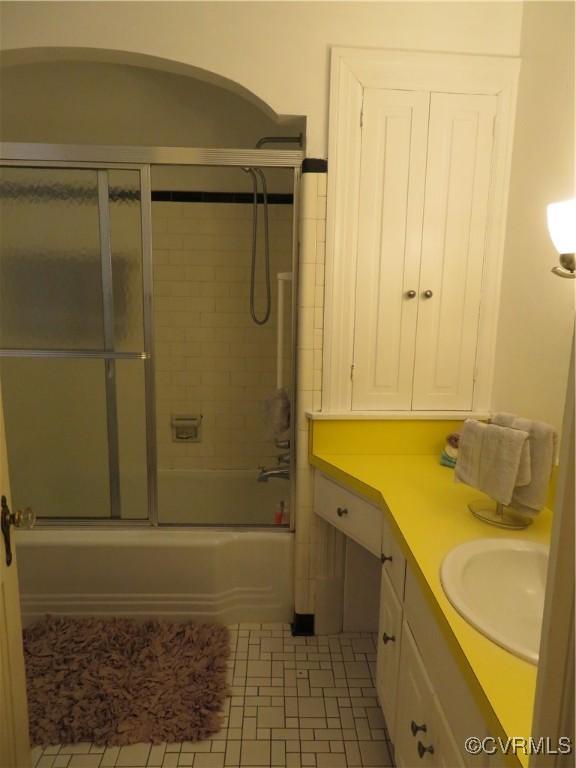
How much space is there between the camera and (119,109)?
2.45m

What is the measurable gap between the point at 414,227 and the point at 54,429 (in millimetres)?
2126

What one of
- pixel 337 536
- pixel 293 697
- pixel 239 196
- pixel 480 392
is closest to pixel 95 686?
pixel 293 697

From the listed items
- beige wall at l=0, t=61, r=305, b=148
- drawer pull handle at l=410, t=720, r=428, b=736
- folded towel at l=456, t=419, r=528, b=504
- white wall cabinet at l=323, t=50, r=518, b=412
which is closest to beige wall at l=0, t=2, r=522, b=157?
white wall cabinet at l=323, t=50, r=518, b=412

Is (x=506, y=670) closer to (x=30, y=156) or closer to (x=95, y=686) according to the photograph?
(x=95, y=686)

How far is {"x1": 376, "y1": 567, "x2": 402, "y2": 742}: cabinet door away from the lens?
1.24 metres

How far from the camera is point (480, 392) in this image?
181cm

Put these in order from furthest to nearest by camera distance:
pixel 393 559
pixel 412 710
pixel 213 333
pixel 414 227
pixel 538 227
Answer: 1. pixel 213 333
2. pixel 414 227
3. pixel 538 227
4. pixel 393 559
5. pixel 412 710

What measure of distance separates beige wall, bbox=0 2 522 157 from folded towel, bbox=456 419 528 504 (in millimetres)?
1236

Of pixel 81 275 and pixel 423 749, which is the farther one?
pixel 81 275

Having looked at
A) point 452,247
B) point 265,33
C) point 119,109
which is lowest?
point 452,247

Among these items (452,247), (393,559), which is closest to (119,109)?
(452,247)

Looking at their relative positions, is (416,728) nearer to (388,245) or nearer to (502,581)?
(502,581)

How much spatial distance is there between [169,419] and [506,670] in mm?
2224

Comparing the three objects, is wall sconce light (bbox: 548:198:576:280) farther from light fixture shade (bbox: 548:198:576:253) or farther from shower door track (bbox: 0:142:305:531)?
shower door track (bbox: 0:142:305:531)
